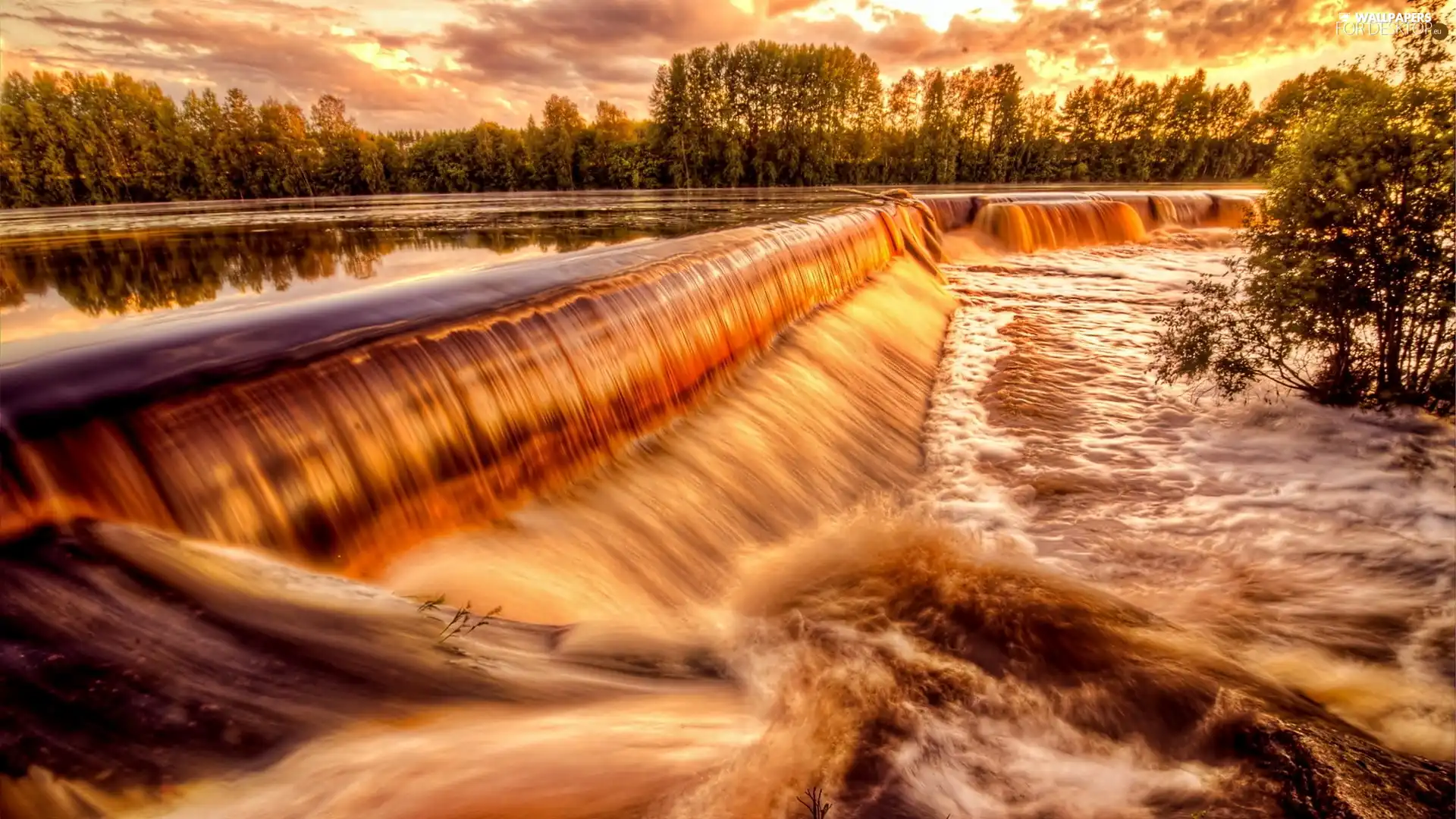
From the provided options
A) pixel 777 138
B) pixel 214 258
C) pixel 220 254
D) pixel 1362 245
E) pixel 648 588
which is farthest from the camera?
pixel 777 138

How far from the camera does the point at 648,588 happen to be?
369cm

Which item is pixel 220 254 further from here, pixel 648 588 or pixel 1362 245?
pixel 1362 245

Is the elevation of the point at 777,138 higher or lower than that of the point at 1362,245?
higher

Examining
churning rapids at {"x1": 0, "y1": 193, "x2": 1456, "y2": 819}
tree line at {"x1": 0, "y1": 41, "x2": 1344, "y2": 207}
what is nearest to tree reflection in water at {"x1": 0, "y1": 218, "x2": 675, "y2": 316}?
churning rapids at {"x1": 0, "y1": 193, "x2": 1456, "y2": 819}

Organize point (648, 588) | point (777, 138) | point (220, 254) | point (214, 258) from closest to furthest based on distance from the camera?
point (648, 588)
point (214, 258)
point (220, 254)
point (777, 138)

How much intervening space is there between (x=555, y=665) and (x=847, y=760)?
1.26 meters

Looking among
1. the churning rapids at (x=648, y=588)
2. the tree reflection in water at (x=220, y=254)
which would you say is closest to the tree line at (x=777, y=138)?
the tree reflection in water at (x=220, y=254)

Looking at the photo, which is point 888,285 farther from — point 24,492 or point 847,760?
point 24,492

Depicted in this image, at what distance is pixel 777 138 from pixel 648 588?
54465 millimetres

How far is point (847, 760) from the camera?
2.47m

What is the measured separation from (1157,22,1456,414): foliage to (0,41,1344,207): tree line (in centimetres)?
4475

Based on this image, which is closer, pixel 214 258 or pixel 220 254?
pixel 214 258

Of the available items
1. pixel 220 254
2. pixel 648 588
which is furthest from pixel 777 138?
pixel 648 588

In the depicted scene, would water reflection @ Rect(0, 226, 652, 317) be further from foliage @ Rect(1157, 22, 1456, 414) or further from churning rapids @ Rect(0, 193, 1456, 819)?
foliage @ Rect(1157, 22, 1456, 414)
